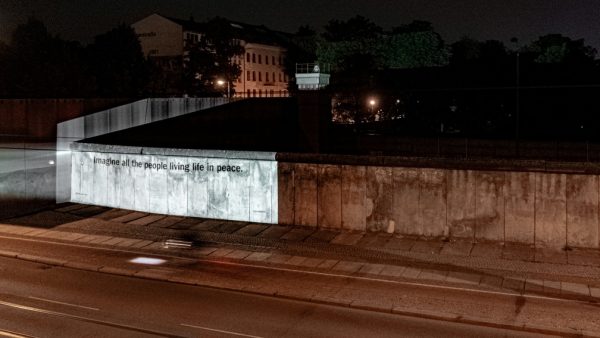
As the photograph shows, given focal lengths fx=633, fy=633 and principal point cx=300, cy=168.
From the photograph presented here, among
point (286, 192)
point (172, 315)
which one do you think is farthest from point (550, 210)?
point (172, 315)

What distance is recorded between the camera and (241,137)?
105 ft

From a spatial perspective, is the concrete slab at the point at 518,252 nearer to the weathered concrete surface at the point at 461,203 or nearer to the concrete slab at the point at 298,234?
the weathered concrete surface at the point at 461,203

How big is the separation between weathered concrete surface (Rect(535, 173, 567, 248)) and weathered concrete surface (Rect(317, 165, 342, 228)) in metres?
5.73

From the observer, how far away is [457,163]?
59.3 ft

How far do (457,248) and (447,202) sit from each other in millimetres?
1532

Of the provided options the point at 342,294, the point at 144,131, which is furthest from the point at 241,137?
the point at 342,294

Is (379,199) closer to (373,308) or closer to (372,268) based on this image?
(372,268)

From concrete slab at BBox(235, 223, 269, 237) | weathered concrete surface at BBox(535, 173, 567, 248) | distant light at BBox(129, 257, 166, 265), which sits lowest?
distant light at BBox(129, 257, 166, 265)

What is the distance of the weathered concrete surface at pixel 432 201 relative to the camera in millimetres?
18297

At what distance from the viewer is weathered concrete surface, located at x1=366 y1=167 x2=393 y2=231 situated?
62.1 feet

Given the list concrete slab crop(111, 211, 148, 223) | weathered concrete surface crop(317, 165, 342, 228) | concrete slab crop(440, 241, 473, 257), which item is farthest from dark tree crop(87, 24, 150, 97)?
concrete slab crop(440, 241, 473, 257)

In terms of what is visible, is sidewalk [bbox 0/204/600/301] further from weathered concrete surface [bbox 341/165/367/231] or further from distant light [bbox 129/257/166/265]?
distant light [bbox 129/257/166/265]

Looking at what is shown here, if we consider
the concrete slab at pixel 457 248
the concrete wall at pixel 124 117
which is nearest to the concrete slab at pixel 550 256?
the concrete slab at pixel 457 248

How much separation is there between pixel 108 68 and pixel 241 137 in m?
48.3
